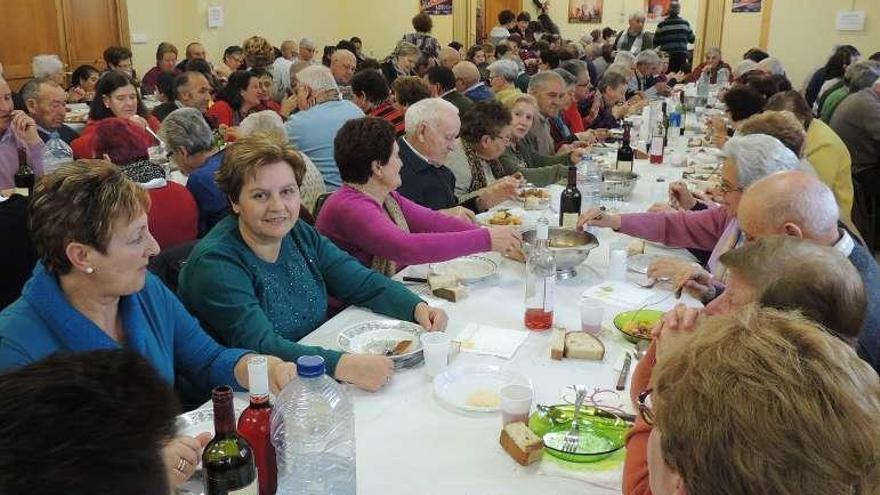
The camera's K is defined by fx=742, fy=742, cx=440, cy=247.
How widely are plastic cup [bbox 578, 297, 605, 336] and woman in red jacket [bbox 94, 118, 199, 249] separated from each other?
1.99m

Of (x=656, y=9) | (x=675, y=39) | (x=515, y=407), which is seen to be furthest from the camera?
(x=656, y=9)

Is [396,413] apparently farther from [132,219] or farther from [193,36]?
[193,36]

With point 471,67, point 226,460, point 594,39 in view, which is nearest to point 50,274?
point 226,460

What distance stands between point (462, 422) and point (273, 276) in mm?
917

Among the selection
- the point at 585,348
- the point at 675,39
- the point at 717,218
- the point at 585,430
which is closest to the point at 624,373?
the point at 585,348

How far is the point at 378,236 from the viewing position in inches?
118

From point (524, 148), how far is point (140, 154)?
106 inches

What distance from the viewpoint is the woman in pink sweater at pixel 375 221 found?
9.80ft

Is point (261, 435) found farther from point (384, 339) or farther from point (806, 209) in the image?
point (806, 209)

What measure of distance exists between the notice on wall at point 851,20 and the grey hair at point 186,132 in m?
10.1

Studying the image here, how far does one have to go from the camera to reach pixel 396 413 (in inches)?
76.0

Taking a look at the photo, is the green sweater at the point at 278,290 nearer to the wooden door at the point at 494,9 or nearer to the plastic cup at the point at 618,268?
the plastic cup at the point at 618,268

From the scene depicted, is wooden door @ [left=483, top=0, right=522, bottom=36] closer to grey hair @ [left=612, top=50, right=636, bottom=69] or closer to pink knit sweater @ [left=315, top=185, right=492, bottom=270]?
grey hair @ [left=612, top=50, right=636, bottom=69]

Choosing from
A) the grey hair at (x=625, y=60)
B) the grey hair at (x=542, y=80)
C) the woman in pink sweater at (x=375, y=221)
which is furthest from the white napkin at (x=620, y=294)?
the grey hair at (x=625, y=60)
